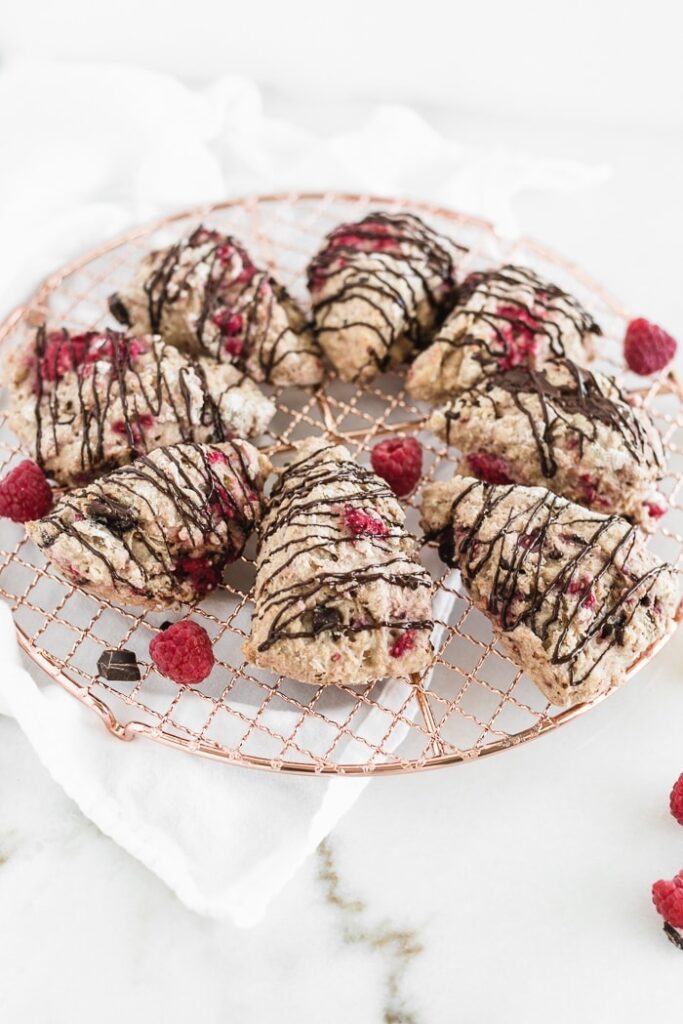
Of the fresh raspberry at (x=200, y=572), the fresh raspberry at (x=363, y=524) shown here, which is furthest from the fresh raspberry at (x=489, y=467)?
the fresh raspberry at (x=200, y=572)

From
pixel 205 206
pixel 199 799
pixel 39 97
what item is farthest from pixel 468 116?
pixel 199 799

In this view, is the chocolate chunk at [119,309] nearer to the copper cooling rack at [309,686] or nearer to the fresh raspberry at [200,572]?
the copper cooling rack at [309,686]

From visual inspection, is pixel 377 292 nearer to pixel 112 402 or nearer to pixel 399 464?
pixel 399 464

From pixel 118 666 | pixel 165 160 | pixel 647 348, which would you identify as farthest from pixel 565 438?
pixel 165 160

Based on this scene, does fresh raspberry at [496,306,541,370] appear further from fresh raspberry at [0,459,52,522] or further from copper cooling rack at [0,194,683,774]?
fresh raspberry at [0,459,52,522]

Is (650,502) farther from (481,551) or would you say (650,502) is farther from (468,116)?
(468,116)

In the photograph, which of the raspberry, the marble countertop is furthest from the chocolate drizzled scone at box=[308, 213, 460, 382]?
the raspberry

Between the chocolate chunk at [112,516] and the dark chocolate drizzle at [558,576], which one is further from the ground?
the dark chocolate drizzle at [558,576]
